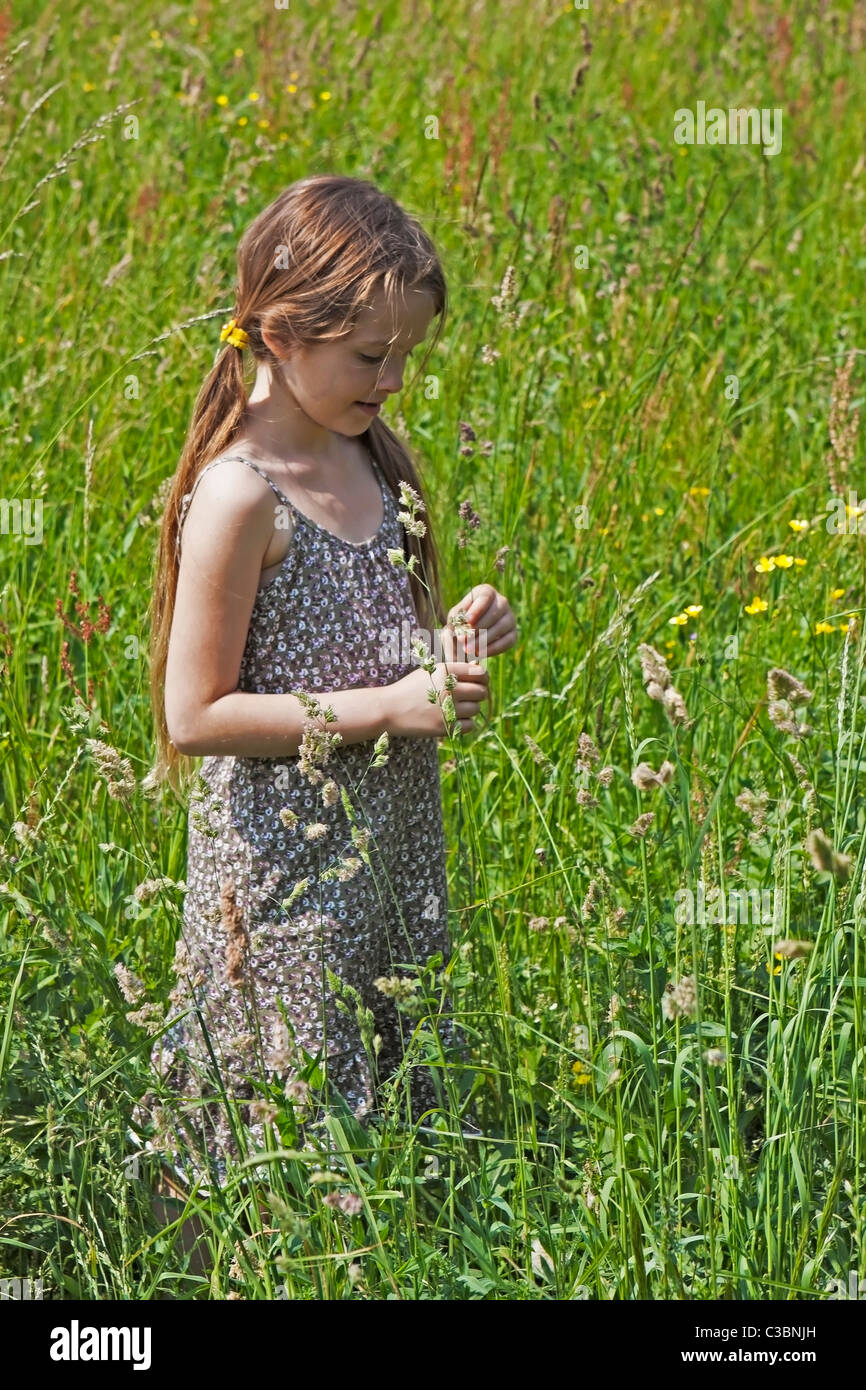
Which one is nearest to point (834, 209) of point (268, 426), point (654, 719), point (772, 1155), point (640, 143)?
point (640, 143)

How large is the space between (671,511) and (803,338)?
93 centimetres

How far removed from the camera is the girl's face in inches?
66.4

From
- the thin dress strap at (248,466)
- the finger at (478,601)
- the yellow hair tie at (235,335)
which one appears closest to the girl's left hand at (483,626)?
the finger at (478,601)

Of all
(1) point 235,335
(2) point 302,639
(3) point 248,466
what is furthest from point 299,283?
(2) point 302,639

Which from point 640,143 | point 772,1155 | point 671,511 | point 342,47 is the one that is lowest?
point 772,1155

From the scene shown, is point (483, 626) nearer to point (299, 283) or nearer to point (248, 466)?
point (248, 466)

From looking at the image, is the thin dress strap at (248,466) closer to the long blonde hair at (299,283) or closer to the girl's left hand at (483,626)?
the long blonde hair at (299,283)

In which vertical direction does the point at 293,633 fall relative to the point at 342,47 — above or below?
below

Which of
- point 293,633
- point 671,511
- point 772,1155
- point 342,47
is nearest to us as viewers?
point 772,1155

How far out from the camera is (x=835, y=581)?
262 centimetres

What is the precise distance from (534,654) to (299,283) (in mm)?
1059

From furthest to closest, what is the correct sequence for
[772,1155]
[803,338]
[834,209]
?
[834,209] < [803,338] < [772,1155]

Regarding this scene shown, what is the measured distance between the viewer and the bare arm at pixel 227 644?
1.64m

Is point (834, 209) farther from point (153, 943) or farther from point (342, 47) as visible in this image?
point (153, 943)
